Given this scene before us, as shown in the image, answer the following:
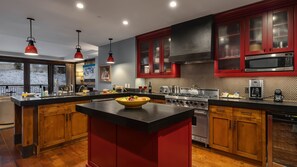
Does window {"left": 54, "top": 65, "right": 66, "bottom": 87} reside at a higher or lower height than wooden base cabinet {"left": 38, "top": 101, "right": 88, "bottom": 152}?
higher

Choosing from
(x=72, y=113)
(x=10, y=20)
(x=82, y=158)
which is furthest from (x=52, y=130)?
(x=10, y=20)

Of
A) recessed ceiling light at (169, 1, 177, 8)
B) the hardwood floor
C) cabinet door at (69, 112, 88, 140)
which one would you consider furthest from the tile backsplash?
cabinet door at (69, 112, 88, 140)

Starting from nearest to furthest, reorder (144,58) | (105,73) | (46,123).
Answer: (46,123), (144,58), (105,73)

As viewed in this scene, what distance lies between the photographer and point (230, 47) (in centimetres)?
300

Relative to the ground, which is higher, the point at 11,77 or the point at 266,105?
the point at 11,77

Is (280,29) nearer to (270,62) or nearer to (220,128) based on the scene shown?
(270,62)

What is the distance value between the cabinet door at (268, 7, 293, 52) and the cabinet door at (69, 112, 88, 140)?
377 centimetres

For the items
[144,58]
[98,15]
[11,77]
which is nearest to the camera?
[98,15]

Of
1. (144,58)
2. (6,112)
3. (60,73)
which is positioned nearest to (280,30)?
(144,58)

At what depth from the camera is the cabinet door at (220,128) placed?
101 inches

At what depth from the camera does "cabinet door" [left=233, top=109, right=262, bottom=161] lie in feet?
7.47

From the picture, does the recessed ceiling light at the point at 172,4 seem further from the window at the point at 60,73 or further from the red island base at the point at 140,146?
the window at the point at 60,73

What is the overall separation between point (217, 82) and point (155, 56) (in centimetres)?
176

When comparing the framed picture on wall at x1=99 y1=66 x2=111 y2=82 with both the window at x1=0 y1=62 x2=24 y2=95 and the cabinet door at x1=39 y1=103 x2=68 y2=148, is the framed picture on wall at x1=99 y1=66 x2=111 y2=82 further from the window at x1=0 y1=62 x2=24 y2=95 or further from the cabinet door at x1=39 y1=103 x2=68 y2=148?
the window at x1=0 y1=62 x2=24 y2=95
